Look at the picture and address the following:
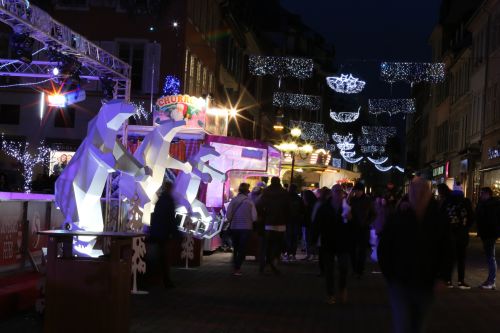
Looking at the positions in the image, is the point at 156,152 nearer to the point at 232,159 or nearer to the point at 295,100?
the point at 232,159

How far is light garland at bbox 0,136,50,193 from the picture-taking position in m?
30.1

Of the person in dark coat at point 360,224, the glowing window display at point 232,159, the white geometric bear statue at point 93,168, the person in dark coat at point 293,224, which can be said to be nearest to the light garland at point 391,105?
the glowing window display at point 232,159

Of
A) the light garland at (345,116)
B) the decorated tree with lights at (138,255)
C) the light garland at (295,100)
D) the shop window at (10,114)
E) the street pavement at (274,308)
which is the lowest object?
the street pavement at (274,308)

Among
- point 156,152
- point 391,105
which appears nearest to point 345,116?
point 391,105

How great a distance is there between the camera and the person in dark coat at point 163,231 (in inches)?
525

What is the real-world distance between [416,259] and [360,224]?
10007mm

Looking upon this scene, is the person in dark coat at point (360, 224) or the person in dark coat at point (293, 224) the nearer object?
the person in dark coat at point (360, 224)

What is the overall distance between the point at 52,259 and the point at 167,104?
40.4ft

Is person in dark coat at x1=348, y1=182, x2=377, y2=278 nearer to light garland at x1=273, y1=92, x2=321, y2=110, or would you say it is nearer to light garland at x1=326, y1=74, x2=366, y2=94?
light garland at x1=326, y1=74, x2=366, y2=94

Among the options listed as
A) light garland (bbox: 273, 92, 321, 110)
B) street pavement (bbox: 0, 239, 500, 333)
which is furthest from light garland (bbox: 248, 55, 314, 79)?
light garland (bbox: 273, 92, 321, 110)

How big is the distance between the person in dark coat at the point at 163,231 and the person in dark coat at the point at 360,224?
4.27m

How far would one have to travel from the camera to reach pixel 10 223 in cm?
1152

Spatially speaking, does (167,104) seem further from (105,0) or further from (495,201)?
(105,0)

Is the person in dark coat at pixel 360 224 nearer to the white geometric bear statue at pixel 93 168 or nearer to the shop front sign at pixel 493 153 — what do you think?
the white geometric bear statue at pixel 93 168
